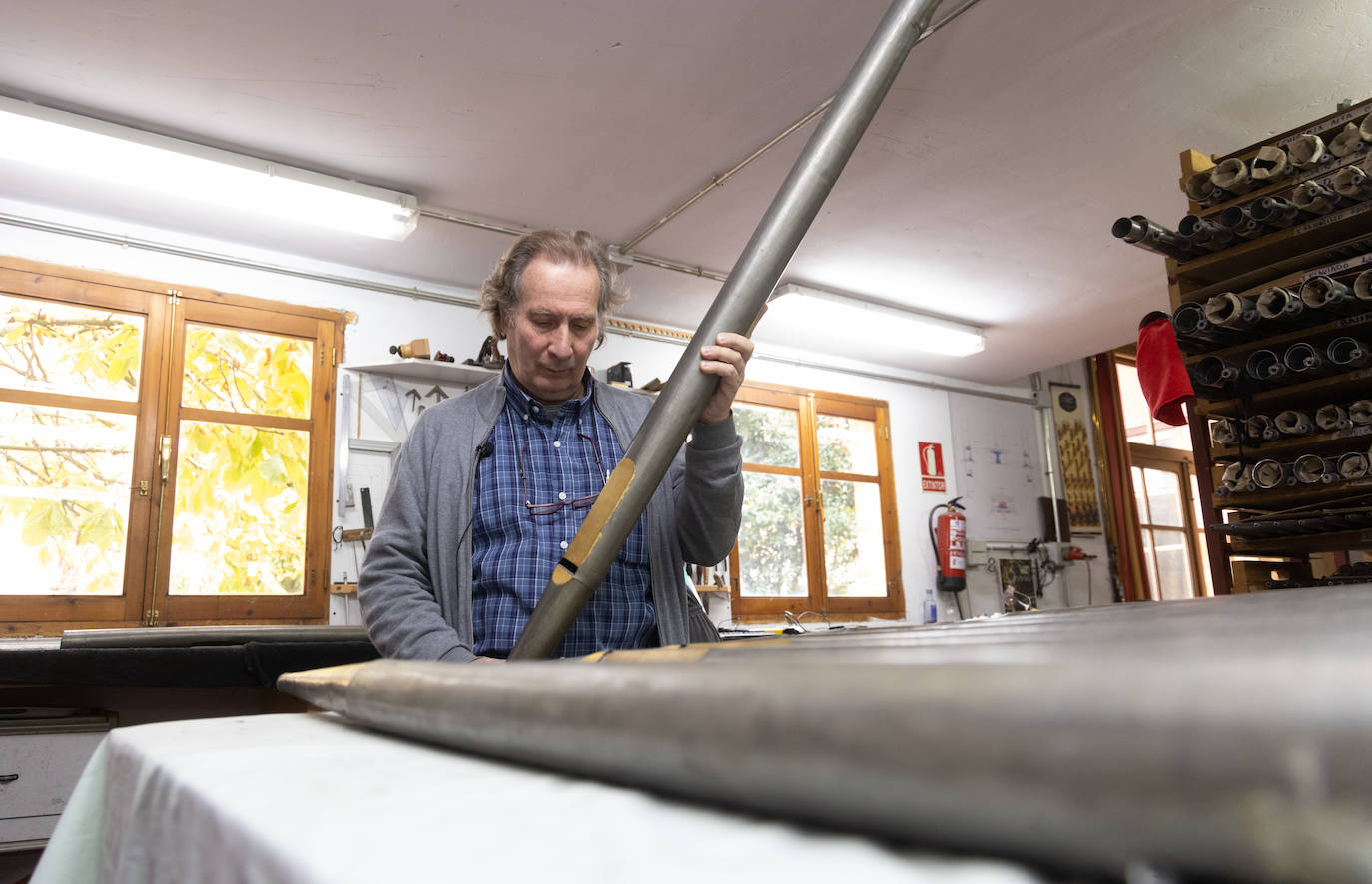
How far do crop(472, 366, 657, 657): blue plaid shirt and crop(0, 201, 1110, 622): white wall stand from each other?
3085 mm

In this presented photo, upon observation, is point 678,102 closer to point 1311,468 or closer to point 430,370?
point 430,370

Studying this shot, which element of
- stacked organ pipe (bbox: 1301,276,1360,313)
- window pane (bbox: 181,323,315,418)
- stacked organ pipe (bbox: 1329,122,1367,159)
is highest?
window pane (bbox: 181,323,315,418)

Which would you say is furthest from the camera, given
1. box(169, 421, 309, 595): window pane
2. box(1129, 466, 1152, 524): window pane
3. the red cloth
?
box(1129, 466, 1152, 524): window pane

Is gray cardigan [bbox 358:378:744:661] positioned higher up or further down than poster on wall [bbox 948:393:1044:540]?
further down

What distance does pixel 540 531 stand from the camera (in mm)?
1485

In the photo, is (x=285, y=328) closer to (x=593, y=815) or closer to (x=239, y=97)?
(x=239, y=97)

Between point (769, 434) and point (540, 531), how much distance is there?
483 cm

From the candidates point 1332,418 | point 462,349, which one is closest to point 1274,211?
point 1332,418

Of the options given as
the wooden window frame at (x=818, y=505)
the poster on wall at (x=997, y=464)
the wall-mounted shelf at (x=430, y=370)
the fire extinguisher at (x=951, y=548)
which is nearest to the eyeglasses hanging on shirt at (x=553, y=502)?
the wall-mounted shelf at (x=430, y=370)

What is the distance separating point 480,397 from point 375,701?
1108mm

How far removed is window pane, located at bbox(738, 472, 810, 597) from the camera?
5895 mm

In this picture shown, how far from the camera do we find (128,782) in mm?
596

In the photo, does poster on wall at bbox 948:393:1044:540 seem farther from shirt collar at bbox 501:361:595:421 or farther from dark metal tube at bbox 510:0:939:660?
dark metal tube at bbox 510:0:939:660

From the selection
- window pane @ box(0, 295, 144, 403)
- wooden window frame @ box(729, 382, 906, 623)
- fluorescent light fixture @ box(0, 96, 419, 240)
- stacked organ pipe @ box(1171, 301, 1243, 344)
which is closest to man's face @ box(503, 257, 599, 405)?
stacked organ pipe @ box(1171, 301, 1243, 344)
